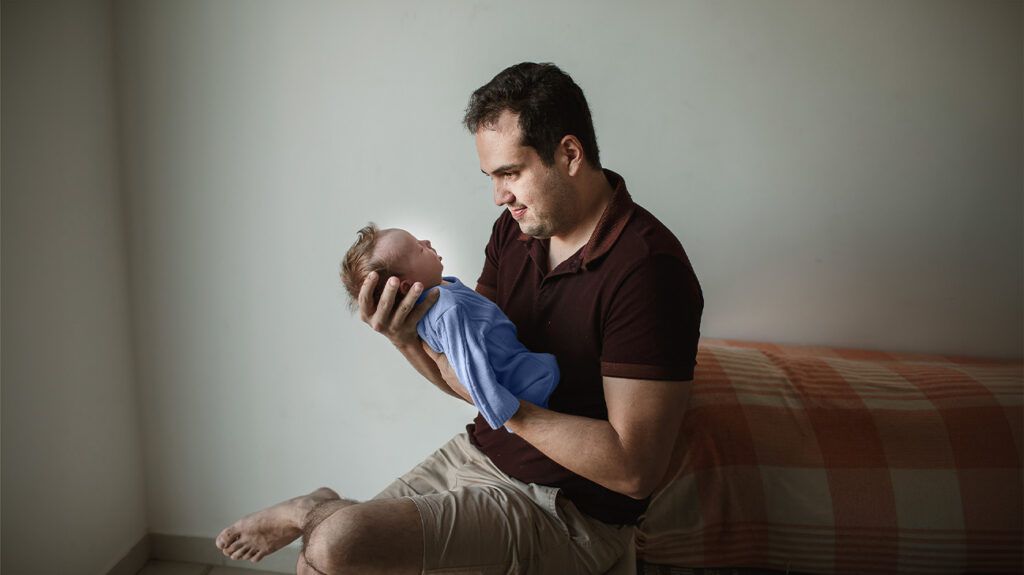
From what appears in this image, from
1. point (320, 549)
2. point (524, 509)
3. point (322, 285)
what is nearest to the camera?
point (320, 549)

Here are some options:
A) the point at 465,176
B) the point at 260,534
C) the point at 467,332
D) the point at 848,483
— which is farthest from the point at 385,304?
the point at 848,483

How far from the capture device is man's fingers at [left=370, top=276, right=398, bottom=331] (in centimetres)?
128

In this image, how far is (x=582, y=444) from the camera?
47.6 inches

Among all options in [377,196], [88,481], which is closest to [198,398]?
[88,481]

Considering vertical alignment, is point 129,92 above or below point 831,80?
below

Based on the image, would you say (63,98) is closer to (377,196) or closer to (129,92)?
(129,92)

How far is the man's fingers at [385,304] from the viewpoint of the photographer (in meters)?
1.28

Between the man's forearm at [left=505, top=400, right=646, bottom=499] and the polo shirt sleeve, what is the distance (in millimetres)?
107

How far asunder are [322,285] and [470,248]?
50 cm

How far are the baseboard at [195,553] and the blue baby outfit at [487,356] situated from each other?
1474mm

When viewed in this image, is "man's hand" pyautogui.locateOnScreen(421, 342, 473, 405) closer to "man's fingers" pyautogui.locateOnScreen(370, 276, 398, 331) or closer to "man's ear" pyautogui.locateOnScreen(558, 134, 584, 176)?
"man's fingers" pyautogui.locateOnScreen(370, 276, 398, 331)

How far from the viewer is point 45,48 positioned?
186 cm

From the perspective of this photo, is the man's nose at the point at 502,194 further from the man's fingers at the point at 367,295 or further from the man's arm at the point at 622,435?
the man's arm at the point at 622,435

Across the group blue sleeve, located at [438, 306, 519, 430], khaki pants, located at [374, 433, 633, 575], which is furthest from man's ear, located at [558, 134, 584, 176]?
khaki pants, located at [374, 433, 633, 575]
